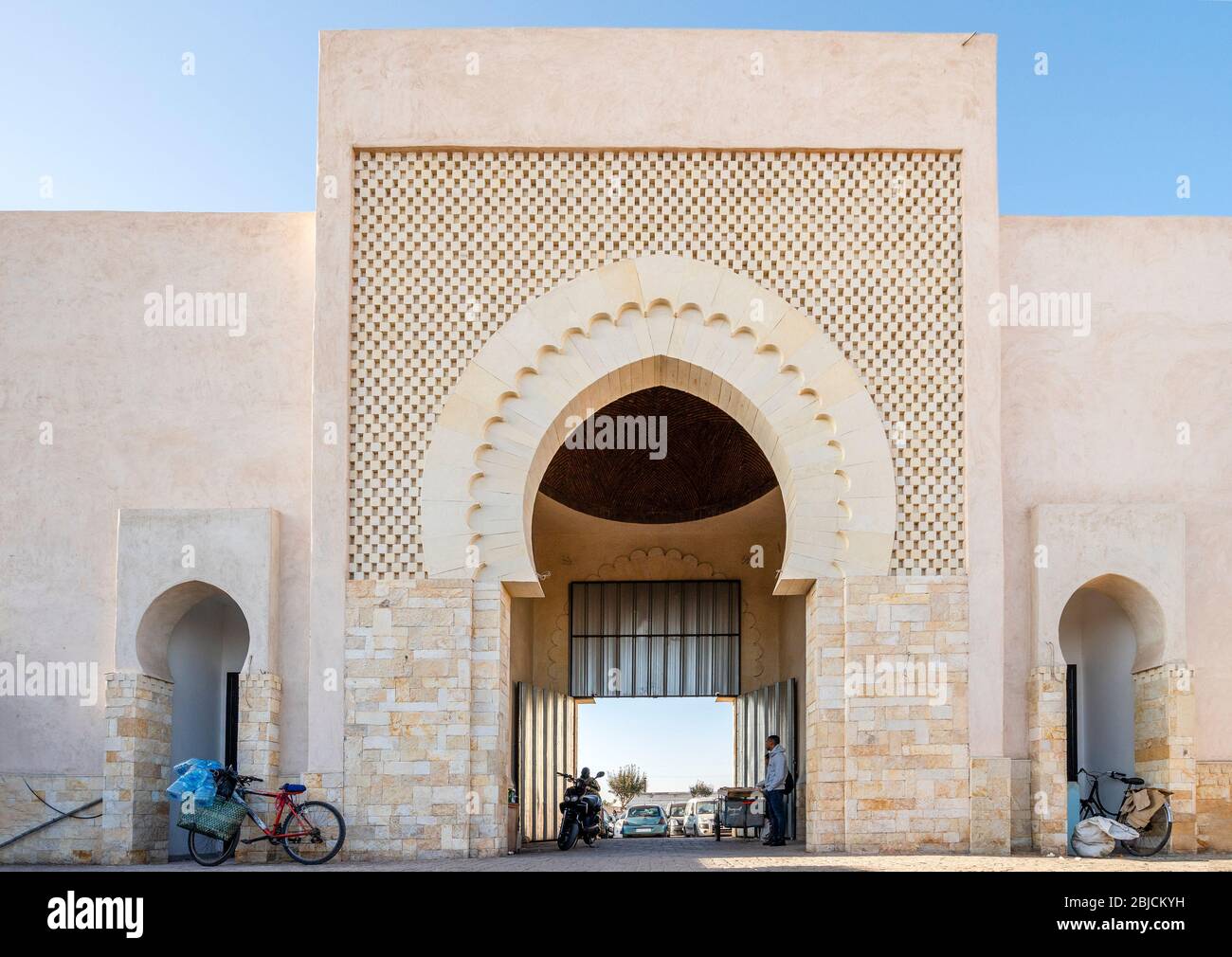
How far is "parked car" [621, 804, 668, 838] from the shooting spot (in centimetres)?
2220

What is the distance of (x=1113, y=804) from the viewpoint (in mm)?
12164

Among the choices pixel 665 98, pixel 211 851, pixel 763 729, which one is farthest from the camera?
pixel 763 729

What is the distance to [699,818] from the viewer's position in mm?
23609

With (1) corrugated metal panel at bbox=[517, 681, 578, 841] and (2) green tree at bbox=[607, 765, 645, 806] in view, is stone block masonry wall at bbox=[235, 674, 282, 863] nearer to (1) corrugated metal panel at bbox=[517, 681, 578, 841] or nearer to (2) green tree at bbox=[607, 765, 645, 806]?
A: (1) corrugated metal panel at bbox=[517, 681, 578, 841]

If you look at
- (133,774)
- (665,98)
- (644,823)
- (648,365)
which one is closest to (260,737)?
(133,774)

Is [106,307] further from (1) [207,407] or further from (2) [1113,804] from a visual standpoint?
(2) [1113,804]

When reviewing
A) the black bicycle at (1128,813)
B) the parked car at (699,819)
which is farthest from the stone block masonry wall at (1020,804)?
the parked car at (699,819)

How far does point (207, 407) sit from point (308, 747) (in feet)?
9.28

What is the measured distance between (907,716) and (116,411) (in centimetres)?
663

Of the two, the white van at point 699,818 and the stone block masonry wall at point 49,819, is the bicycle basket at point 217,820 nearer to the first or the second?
the stone block masonry wall at point 49,819

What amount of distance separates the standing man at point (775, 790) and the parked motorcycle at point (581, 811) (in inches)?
63.9

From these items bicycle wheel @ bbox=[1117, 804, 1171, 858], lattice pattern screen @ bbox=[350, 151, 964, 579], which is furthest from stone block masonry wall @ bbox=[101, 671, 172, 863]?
bicycle wheel @ bbox=[1117, 804, 1171, 858]

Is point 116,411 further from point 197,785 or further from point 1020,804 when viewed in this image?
point 1020,804
